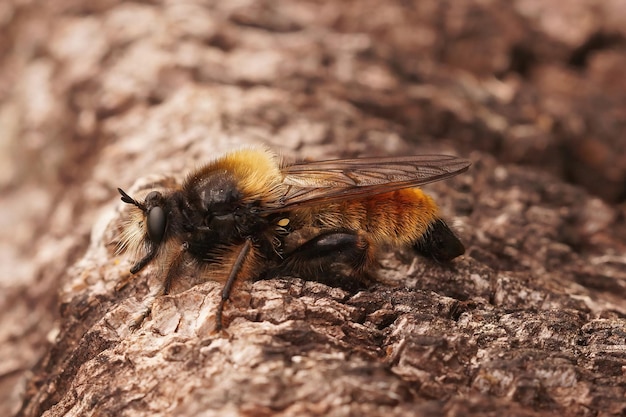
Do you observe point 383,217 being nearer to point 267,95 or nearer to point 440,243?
point 440,243

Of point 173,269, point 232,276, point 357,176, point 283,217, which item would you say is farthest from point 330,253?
point 173,269

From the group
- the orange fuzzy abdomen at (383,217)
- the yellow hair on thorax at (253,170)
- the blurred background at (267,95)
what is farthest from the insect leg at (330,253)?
the blurred background at (267,95)

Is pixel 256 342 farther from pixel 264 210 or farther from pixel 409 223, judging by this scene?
pixel 409 223

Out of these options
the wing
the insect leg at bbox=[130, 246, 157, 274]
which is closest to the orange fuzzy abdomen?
the wing

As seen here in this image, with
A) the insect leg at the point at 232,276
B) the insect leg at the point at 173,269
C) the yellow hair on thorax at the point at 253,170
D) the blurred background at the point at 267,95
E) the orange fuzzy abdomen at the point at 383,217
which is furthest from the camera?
the blurred background at the point at 267,95

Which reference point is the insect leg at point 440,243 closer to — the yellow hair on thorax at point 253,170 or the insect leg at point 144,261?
the yellow hair on thorax at point 253,170

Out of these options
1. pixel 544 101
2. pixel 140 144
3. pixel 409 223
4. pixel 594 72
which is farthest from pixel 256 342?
pixel 594 72
